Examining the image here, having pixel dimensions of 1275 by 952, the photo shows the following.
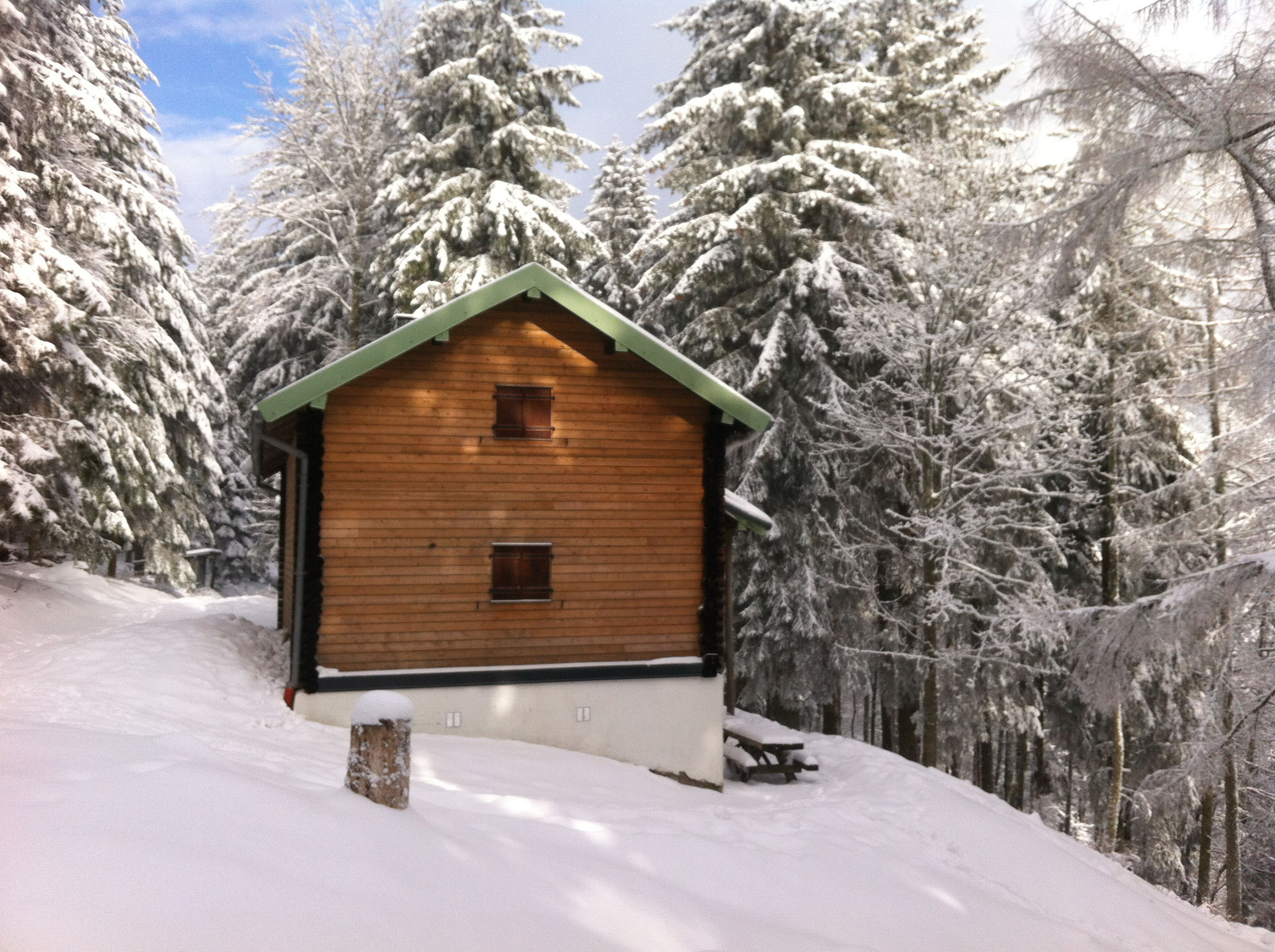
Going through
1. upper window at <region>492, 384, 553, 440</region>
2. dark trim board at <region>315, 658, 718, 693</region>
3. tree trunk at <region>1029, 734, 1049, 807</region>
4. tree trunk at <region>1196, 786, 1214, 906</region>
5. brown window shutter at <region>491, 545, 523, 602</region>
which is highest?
upper window at <region>492, 384, 553, 440</region>

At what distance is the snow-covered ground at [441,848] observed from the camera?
→ 3.86 m

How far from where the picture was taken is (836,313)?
16.3 m

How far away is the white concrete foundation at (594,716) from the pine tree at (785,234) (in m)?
5.68

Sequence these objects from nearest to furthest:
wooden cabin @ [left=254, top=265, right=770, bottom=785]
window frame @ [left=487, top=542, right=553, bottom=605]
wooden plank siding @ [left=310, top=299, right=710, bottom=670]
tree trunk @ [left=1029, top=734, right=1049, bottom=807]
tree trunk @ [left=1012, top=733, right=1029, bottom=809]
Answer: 1. wooden cabin @ [left=254, top=265, right=770, bottom=785]
2. wooden plank siding @ [left=310, top=299, right=710, bottom=670]
3. window frame @ [left=487, top=542, right=553, bottom=605]
4. tree trunk @ [left=1012, top=733, right=1029, bottom=809]
5. tree trunk @ [left=1029, top=734, right=1049, bottom=807]

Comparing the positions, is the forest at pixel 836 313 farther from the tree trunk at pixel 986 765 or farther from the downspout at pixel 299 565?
the downspout at pixel 299 565

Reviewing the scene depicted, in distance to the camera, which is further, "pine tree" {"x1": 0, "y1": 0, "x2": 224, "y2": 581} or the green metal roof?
"pine tree" {"x1": 0, "y1": 0, "x2": 224, "y2": 581}

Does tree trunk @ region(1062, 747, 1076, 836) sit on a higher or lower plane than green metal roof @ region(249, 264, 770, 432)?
lower

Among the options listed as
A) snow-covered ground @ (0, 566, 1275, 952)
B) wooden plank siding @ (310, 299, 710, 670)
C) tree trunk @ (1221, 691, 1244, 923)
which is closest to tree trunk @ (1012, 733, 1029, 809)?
tree trunk @ (1221, 691, 1244, 923)

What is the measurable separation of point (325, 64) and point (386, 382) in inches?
628

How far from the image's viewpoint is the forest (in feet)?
34.5

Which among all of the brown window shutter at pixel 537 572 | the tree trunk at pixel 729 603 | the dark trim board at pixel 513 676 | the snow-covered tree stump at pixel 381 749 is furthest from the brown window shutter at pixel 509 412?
the snow-covered tree stump at pixel 381 749

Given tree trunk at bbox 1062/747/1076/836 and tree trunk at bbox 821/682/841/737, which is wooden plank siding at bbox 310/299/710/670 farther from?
tree trunk at bbox 1062/747/1076/836

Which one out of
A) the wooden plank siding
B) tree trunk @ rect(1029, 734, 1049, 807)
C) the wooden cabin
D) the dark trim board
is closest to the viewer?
the dark trim board

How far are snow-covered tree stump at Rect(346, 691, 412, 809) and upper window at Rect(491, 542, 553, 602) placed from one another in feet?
19.4
